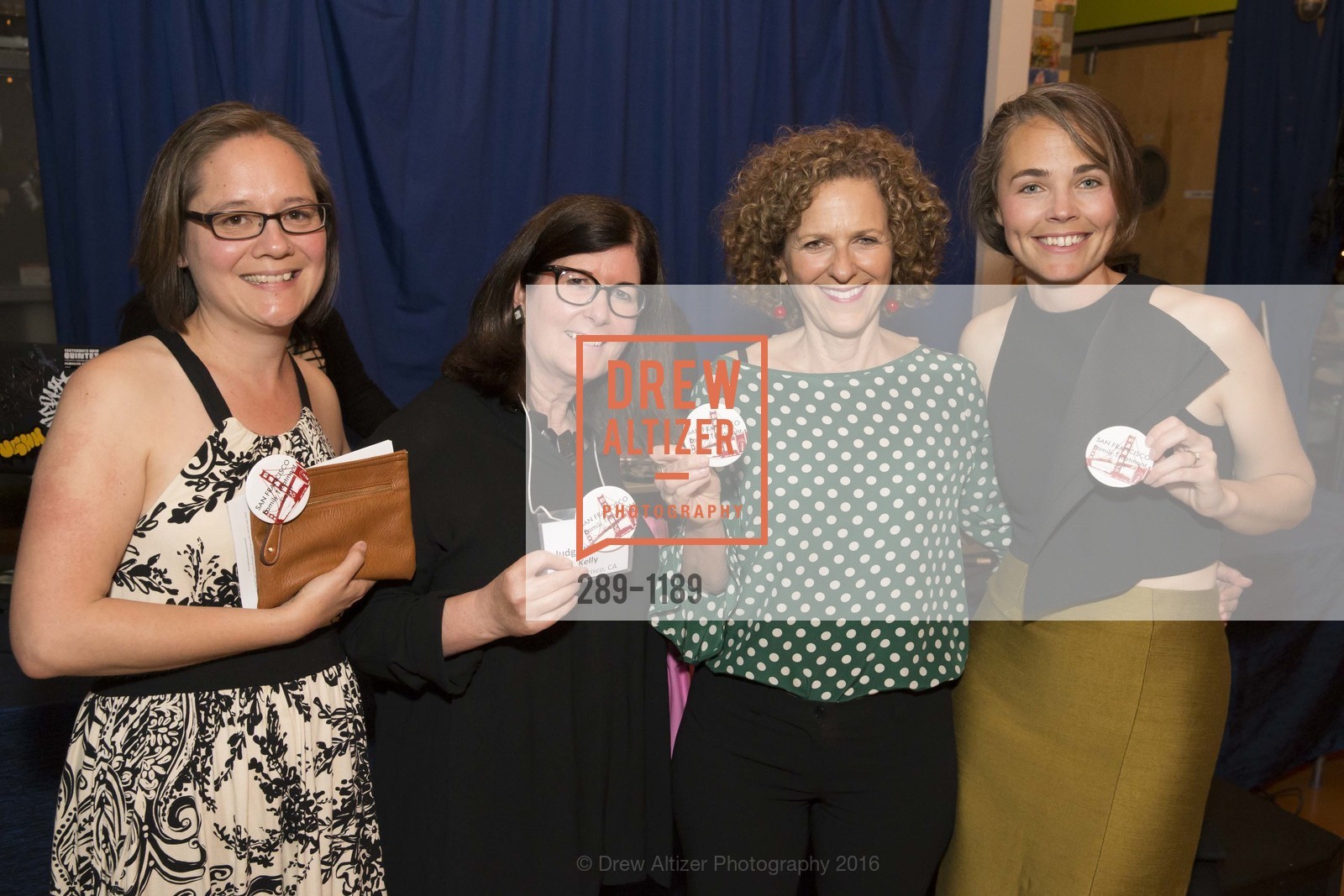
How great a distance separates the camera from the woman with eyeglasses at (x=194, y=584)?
52.5 inches

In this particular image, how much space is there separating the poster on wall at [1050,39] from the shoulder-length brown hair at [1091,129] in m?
2.47

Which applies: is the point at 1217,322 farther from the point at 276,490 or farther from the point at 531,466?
the point at 276,490

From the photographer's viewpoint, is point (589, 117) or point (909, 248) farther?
point (589, 117)

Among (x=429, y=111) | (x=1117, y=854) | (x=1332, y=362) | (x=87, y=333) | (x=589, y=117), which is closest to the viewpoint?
(x=1117, y=854)

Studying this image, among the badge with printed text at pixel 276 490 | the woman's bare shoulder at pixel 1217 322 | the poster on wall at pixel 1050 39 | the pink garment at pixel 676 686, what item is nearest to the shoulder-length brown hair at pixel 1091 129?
the woman's bare shoulder at pixel 1217 322

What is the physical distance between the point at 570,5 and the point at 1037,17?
2.04 m

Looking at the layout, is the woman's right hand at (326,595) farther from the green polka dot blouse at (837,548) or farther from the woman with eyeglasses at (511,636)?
the green polka dot blouse at (837,548)

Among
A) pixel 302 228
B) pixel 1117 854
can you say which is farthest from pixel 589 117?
pixel 1117 854

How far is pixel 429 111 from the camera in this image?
2.98 meters

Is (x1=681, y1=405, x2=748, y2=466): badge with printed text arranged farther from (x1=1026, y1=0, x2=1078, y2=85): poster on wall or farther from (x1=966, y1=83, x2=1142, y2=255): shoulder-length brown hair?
(x1=1026, y1=0, x2=1078, y2=85): poster on wall

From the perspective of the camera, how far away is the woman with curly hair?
63.2 inches

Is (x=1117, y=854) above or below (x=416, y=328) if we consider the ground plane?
below

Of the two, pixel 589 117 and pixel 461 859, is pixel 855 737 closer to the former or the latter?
pixel 461 859

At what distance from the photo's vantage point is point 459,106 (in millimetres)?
2992
